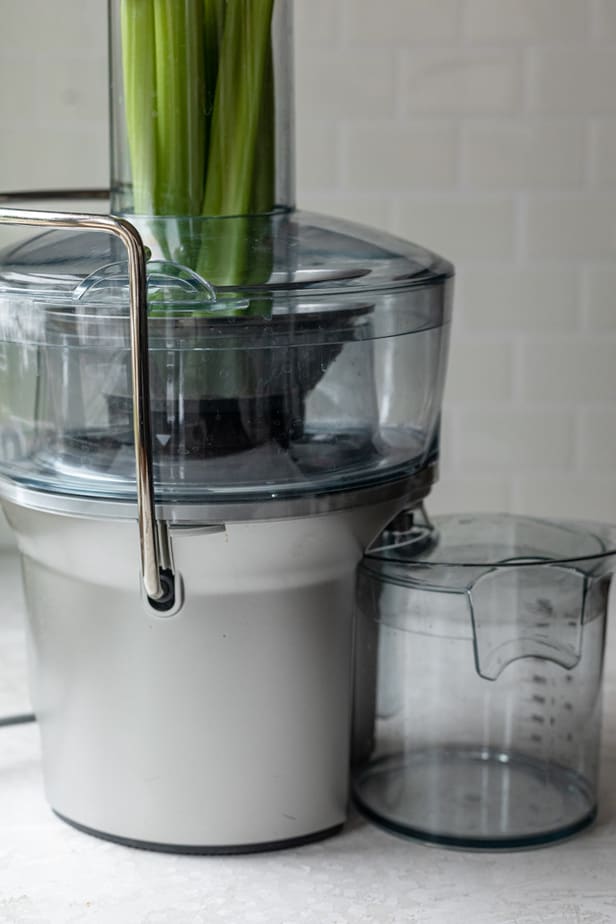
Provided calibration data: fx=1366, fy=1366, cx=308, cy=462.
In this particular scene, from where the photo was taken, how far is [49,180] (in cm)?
143

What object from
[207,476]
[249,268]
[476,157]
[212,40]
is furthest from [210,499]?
[476,157]

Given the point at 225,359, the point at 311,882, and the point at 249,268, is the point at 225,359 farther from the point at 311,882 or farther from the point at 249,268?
the point at 311,882

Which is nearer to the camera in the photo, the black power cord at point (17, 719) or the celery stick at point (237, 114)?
the celery stick at point (237, 114)

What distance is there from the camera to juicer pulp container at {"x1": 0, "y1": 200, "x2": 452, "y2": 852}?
0.66 m

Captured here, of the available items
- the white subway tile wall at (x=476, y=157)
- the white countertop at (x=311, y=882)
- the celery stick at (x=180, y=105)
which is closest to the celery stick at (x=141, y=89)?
the celery stick at (x=180, y=105)

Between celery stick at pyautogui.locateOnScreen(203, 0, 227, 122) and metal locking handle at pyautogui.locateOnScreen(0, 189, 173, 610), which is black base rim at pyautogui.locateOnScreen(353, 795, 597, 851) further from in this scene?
celery stick at pyautogui.locateOnScreen(203, 0, 227, 122)

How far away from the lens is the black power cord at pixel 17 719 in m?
0.91

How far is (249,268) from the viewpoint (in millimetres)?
669

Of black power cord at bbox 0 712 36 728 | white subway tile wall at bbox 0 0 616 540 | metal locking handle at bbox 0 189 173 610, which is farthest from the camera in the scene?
white subway tile wall at bbox 0 0 616 540

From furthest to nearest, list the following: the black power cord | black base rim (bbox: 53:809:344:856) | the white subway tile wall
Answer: the white subway tile wall
the black power cord
black base rim (bbox: 53:809:344:856)

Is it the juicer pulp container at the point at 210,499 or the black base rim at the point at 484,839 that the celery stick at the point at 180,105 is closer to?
the juicer pulp container at the point at 210,499

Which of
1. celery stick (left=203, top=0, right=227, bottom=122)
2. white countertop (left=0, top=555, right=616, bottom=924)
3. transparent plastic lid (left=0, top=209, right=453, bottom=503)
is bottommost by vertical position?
white countertop (left=0, top=555, right=616, bottom=924)

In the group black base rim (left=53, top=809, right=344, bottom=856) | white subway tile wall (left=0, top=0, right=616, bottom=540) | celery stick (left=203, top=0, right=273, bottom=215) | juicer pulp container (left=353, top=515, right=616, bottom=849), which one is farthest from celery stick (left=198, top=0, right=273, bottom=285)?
white subway tile wall (left=0, top=0, right=616, bottom=540)

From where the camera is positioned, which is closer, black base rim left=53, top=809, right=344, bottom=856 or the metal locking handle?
the metal locking handle
